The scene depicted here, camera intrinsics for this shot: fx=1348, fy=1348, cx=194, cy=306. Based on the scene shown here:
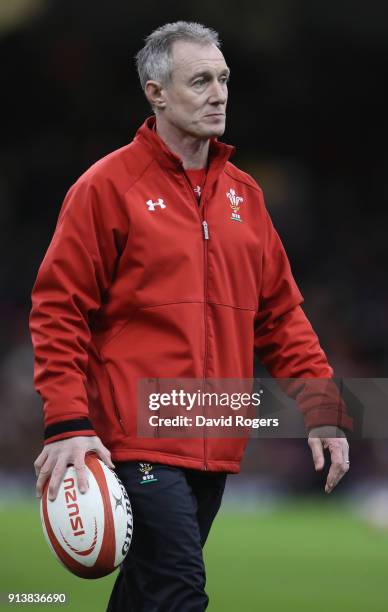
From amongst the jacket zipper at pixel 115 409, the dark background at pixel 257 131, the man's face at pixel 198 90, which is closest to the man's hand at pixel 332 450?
the jacket zipper at pixel 115 409

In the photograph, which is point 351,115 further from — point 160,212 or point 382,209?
point 160,212

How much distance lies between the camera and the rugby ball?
3930 mm

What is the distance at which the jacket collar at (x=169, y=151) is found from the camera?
4.43 metres

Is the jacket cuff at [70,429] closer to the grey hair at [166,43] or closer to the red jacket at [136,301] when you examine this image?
the red jacket at [136,301]

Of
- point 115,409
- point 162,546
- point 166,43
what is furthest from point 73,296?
point 166,43

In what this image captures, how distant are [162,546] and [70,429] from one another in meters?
0.46

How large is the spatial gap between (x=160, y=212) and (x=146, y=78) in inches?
21.9

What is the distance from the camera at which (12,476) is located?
46.9 ft

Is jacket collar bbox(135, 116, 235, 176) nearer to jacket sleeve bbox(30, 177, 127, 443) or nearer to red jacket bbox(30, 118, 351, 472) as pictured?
red jacket bbox(30, 118, 351, 472)

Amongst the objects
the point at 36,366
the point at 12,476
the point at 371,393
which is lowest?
the point at 12,476

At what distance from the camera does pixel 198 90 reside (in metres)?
4.45

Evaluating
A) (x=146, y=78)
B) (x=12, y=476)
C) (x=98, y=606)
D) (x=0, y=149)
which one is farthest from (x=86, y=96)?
(x=146, y=78)

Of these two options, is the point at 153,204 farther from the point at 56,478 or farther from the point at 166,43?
the point at 56,478

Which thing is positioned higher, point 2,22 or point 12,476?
point 2,22
